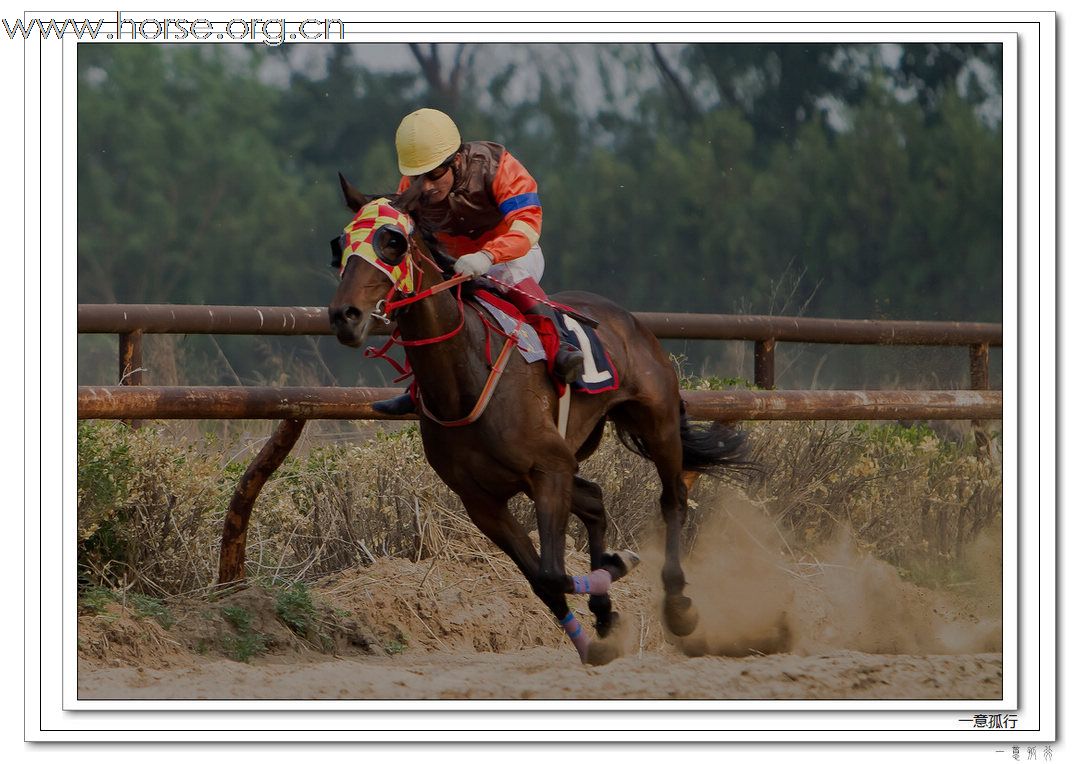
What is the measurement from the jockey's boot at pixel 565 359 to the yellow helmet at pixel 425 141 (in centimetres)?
73

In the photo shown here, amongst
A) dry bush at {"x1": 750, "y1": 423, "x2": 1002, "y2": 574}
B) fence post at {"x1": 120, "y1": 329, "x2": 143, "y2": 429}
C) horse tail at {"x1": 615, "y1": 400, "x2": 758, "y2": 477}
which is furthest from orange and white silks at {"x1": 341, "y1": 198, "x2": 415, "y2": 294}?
dry bush at {"x1": 750, "y1": 423, "x2": 1002, "y2": 574}

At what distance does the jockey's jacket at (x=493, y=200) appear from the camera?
5.43 metres

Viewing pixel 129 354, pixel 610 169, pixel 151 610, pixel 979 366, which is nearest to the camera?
pixel 151 610

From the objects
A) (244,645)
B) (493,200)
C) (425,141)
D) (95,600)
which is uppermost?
(425,141)

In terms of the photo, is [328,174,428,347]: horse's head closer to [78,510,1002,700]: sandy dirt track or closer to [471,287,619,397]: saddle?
[471,287,619,397]: saddle

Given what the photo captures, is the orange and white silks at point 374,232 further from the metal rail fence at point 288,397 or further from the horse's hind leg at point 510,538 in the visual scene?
the metal rail fence at point 288,397

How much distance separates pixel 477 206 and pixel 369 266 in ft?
3.23

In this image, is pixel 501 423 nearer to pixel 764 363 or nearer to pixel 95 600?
pixel 95 600

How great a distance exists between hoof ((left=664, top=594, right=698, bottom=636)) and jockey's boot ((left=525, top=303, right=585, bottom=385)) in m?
1.22

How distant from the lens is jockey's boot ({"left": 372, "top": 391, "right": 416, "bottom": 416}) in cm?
564

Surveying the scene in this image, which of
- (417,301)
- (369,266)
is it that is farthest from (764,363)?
(369,266)

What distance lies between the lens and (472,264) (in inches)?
204
